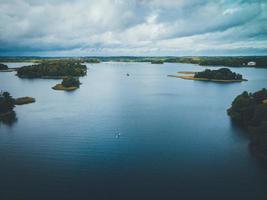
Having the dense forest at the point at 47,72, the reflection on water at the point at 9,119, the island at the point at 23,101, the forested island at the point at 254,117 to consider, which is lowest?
the dense forest at the point at 47,72

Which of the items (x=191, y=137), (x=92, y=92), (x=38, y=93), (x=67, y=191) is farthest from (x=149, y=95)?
(x=67, y=191)

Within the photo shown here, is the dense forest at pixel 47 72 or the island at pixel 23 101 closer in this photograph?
the island at pixel 23 101

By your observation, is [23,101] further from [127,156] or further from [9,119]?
[127,156]

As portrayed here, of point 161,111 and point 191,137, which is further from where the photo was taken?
point 161,111

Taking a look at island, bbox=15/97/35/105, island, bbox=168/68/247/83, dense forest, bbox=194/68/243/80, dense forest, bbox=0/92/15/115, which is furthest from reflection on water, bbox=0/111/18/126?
dense forest, bbox=194/68/243/80

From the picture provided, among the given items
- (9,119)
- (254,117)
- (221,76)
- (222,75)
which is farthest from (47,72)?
(254,117)

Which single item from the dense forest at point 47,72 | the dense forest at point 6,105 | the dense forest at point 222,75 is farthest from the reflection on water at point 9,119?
the dense forest at point 222,75

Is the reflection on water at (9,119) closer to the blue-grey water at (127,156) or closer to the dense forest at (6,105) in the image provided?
the blue-grey water at (127,156)

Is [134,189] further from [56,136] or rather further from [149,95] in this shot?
[149,95]
